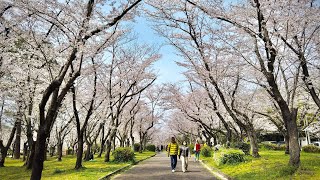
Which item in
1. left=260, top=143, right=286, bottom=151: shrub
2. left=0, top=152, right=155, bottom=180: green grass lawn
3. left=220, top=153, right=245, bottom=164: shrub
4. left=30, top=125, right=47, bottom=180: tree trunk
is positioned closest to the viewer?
left=30, top=125, right=47, bottom=180: tree trunk

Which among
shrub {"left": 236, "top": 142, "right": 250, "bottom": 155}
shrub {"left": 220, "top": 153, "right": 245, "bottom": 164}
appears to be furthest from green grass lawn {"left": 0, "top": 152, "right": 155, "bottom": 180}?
shrub {"left": 236, "top": 142, "right": 250, "bottom": 155}

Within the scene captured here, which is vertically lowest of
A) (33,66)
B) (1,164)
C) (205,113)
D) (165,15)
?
(1,164)

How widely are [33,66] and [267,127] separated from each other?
3768 cm

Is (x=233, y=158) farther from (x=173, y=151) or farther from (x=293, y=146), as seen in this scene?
(x=293, y=146)

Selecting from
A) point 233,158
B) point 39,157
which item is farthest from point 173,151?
point 39,157

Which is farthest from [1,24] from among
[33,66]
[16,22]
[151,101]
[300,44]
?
[151,101]

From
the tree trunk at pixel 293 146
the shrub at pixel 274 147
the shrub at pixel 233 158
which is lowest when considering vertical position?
the shrub at pixel 274 147

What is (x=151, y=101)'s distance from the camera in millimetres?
44312

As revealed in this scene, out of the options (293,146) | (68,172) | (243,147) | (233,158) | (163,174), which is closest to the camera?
(293,146)

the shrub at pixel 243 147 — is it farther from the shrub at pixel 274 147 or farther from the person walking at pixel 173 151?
the shrub at pixel 274 147

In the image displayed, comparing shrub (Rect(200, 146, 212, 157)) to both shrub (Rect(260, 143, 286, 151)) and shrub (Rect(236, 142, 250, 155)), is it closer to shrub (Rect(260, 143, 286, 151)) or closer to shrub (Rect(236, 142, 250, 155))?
shrub (Rect(236, 142, 250, 155))

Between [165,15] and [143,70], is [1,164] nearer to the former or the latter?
[143,70]

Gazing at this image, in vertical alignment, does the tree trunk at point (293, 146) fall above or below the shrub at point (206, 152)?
above

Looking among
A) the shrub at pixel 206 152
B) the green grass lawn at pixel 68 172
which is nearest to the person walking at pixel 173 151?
the green grass lawn at pixel 68 172
